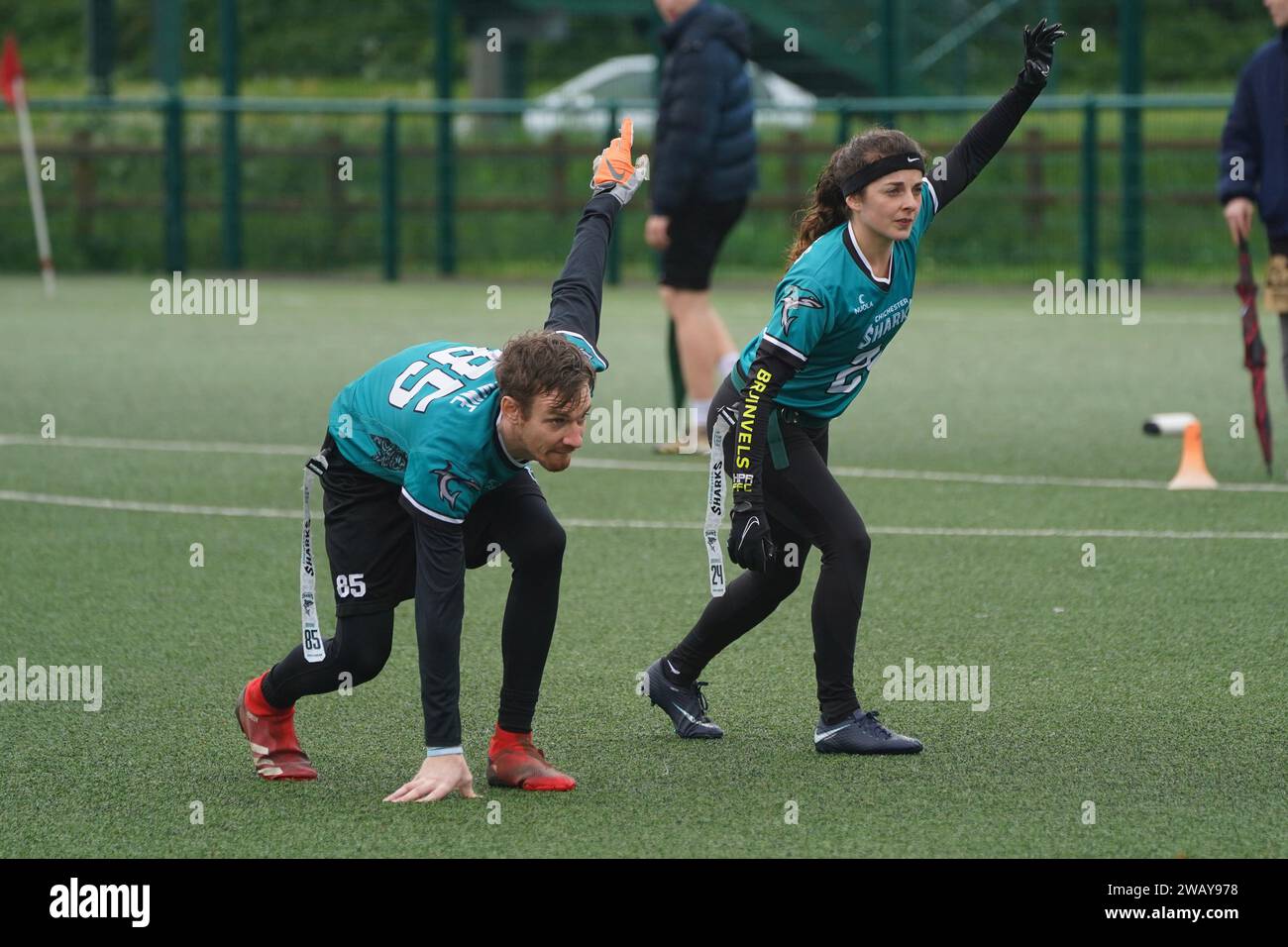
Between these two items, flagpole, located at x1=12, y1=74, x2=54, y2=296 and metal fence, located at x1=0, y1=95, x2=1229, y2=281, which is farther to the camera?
metal fence, located at x1=0, y1=95, x2=1229, y2=281

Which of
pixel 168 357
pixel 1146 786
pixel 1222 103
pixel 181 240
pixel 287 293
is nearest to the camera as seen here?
pixel 1146 786

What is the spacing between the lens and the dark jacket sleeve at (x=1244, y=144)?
30.5 feet

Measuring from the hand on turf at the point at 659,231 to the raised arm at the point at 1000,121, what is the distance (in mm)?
4375

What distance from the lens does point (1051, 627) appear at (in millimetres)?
6801

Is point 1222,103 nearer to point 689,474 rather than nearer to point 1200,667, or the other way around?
point 689,474

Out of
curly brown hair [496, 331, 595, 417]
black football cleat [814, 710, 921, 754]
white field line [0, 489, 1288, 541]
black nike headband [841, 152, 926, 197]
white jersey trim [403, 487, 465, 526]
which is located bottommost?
black football cleat [814, 710, 921, 754]

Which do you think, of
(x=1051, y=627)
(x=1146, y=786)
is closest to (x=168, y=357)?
(x=1051, y=627)

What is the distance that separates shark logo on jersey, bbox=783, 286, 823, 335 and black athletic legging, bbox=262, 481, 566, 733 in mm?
756

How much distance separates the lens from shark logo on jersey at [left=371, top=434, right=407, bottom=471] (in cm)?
503

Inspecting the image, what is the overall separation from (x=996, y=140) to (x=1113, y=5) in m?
23.8

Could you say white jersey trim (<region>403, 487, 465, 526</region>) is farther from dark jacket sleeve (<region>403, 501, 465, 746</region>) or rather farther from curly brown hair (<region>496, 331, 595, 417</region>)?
curly brown hair (<region>496, 331, 595, 417</region>)

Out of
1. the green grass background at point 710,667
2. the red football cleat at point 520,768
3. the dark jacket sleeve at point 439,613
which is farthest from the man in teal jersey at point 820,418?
the dark jacket sleeve at point 439,613

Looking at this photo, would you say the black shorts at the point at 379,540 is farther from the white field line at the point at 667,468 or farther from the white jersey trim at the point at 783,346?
the white field line at the point at 667,468

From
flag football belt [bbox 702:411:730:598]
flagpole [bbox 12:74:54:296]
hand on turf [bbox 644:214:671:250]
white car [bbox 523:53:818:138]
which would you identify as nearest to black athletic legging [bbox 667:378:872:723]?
flag football belt [bbox 702:411:730:598]
